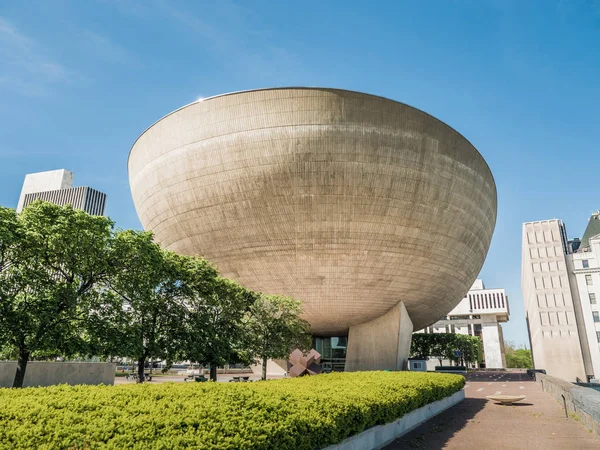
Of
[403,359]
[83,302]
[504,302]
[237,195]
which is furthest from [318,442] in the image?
[504,302]

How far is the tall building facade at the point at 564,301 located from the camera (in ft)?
188

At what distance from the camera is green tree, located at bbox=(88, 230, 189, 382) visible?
15055mm

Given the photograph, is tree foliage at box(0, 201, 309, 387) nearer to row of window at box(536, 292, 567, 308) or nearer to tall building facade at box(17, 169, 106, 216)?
row of window at box(536, 292, 567, 308)

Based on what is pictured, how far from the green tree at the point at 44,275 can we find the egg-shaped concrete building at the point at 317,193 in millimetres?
10205

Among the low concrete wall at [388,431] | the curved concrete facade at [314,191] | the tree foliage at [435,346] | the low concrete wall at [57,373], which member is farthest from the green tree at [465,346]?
the low concrete wall at [57,373]

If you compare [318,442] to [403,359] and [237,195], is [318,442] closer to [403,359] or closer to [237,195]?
[237,195]

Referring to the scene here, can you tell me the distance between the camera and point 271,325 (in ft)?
76.9

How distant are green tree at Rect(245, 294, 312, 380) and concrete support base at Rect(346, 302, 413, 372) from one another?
8.10 meters

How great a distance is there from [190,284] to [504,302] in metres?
96.0

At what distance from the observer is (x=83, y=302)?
14664 mm

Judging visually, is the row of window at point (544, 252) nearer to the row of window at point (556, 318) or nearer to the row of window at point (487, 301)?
the row of window at point (556, 318)

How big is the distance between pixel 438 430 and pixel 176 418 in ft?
27.7

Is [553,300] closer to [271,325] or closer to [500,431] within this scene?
[271,325]

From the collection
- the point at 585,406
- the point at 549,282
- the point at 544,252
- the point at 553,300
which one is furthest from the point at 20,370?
the point at 544,252
